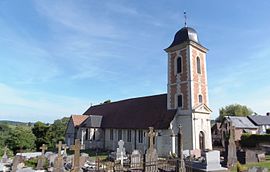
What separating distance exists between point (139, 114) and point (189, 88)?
7997 millimetres

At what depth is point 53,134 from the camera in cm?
3719

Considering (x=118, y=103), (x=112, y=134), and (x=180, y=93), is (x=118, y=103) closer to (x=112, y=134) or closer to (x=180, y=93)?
(x=112, y=134)

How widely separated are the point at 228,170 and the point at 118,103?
926 inches

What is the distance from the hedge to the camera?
110ft

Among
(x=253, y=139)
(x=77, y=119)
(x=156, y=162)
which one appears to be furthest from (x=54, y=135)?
(x=253, y=139)

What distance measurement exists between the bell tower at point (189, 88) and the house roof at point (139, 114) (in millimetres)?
1346

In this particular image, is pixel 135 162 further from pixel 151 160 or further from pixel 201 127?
pixel 201 127

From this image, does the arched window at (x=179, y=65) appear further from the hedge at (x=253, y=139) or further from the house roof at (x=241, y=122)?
the house roof at (x=241, y=122)

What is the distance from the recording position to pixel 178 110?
23.8 meters

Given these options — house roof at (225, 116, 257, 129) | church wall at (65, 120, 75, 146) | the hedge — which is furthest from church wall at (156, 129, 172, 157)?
house roof at (225, 116, 257, 129)

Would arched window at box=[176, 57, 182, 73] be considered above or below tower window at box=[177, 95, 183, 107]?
above

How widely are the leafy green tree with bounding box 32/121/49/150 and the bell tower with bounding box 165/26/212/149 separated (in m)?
21.8

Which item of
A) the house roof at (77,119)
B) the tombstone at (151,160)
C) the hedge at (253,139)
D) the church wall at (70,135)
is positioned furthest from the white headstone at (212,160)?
the church wall at (70,135)

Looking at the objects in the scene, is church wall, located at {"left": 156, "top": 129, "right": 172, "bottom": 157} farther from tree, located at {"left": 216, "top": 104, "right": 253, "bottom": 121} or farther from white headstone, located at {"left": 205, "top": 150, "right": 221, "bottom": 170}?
tree, located at {"left": 216, "top": 104, "right": 253, "bottom": 121}
